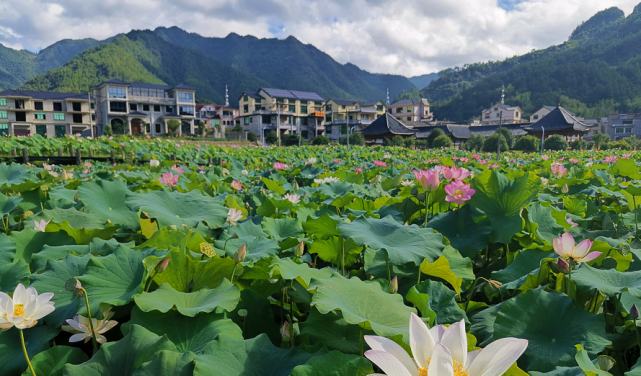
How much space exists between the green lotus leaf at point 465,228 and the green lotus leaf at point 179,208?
0.87m

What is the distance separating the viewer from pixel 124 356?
2.11 ft

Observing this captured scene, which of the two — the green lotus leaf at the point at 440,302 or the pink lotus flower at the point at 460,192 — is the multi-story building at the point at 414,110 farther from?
the green lotus leaf at the point at 440,302

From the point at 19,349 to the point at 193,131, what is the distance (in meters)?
57.2

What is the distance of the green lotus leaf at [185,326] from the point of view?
0.75 m

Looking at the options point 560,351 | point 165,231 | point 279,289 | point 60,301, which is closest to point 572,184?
point 560,351

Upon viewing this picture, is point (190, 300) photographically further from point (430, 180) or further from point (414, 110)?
point (414, 110)

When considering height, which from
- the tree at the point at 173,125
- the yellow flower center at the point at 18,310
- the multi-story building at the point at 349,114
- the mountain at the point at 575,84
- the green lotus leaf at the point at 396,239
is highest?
the mountain at the point at 575,84

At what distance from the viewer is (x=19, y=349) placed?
742mm

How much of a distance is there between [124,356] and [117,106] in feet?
180

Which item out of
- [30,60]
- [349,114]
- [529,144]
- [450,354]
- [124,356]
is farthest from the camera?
[30,60]

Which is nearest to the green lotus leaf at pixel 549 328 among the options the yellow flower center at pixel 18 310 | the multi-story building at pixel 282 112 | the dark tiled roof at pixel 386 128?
the yellow flower center at pixel 18 310

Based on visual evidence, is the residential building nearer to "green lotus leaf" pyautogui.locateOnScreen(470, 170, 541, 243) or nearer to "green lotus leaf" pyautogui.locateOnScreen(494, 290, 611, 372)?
"green lotus leaf" pyautogui.locateOnScreen(470, 170, 541, 243)

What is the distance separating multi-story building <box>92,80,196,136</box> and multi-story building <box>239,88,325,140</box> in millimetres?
8112

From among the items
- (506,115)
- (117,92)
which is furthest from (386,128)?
(506,115)
